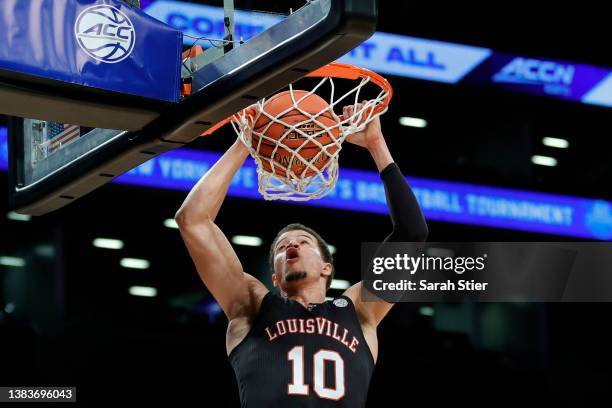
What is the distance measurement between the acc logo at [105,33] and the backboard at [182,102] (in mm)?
36

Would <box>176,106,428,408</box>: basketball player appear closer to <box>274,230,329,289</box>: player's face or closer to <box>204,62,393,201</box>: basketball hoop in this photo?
<box>274,230,329,289</box>: player's face

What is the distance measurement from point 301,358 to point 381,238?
Result: 23.5 ft

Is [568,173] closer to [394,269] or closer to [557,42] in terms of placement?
[557,42]

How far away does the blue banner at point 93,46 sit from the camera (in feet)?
10.2

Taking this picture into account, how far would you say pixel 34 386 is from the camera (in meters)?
8.81

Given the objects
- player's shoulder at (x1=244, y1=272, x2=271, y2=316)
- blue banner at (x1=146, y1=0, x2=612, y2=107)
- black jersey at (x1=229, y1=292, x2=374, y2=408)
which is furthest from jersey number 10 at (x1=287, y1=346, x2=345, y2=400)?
blue banner at (x1=146, y1=0, x2=612, y2=107)

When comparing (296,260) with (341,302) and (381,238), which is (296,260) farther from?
(381,238)

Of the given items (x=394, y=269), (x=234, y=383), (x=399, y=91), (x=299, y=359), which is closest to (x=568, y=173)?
(x=399, y=91)

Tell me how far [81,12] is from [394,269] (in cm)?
210

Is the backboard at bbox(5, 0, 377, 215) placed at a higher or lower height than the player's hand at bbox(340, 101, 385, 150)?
lower

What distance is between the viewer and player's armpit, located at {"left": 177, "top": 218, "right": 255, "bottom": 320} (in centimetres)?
415

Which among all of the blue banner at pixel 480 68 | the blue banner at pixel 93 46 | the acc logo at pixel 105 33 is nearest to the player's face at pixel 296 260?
the blue banner at pixel 93 46

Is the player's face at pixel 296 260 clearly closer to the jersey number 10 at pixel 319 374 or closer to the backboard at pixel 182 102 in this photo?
the jersey number 10 at pixel 319 374

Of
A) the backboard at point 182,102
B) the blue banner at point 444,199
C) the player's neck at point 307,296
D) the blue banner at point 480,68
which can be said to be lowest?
the player's neck at point 307,296
